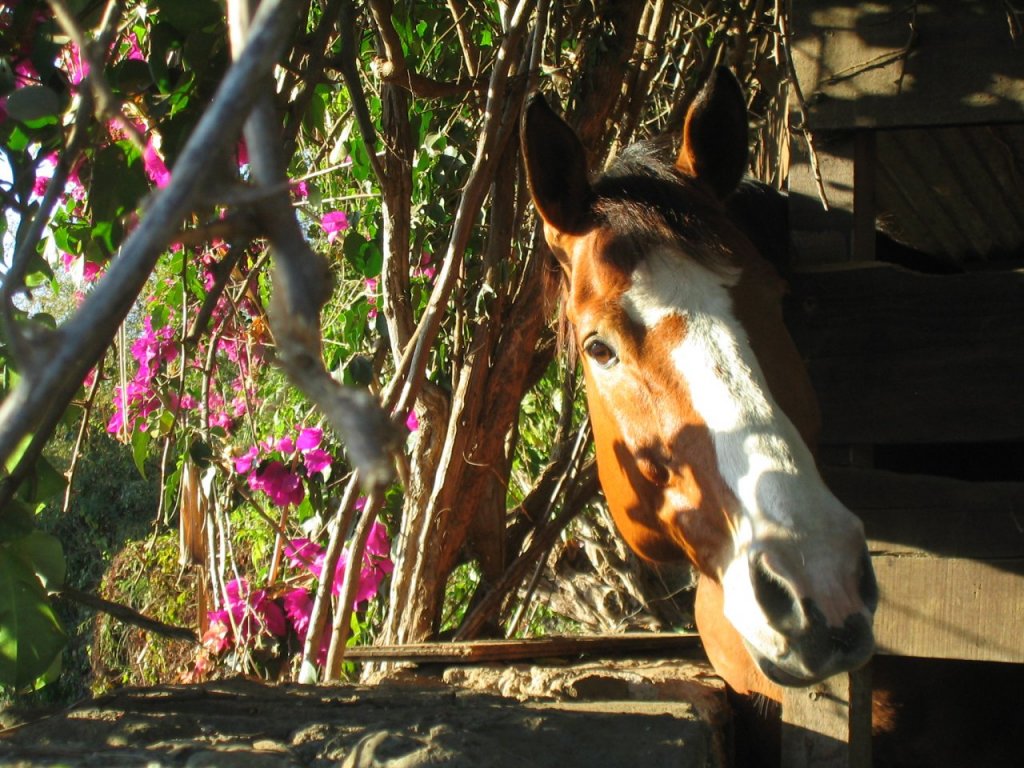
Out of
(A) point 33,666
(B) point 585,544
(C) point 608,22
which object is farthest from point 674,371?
(B) point 585,544

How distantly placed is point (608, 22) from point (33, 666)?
241 cm

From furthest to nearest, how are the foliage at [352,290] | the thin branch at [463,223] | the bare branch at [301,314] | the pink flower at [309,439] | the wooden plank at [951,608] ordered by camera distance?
the pink flower at [309,439]
the thin branch at [463,223]
the wooden plank at [951,608]
the foliage at [352,290]
the bare branch at [301,314]

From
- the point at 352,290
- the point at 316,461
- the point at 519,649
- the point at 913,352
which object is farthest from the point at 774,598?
the point at 352,290

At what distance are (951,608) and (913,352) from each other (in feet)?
1.90

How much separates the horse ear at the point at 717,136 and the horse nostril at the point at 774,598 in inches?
43.9

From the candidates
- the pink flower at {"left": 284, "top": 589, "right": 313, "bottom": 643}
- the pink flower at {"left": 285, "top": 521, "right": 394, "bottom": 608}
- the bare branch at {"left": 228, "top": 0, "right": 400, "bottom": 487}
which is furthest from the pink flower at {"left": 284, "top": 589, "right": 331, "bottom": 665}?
the bare branch at {"left": 228, "top": 0, "right": 400, "bottom": 487}

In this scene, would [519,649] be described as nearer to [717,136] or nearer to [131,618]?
[131,618]

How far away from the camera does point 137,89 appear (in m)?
2.19

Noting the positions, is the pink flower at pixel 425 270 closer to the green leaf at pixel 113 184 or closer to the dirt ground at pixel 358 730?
the green leaf at pixel 113 184

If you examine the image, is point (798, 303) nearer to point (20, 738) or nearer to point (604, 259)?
point (604, 259)

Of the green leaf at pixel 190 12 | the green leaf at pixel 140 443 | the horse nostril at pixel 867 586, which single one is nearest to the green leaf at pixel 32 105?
the green leaf at pixel 190 12

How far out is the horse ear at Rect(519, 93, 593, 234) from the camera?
7.45 ft

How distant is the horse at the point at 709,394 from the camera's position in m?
1.63

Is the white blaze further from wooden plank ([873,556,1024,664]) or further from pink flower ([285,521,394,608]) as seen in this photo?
pink flower ([285,521,394,608])
